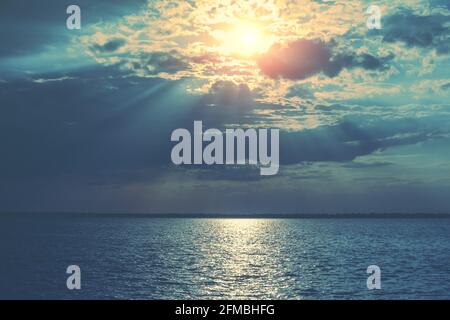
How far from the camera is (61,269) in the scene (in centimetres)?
6694

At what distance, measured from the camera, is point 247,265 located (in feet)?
234

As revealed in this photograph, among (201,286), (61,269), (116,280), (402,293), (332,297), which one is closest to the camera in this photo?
(332,297)

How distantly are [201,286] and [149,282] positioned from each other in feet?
20.8
